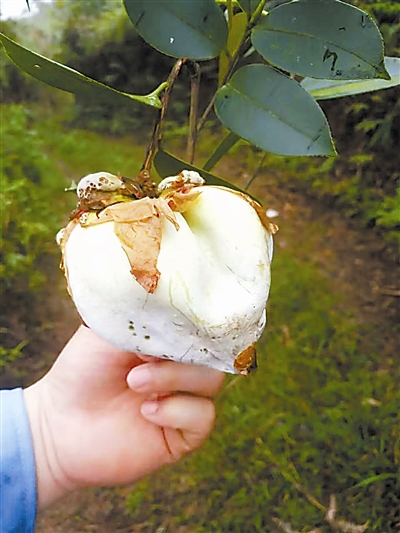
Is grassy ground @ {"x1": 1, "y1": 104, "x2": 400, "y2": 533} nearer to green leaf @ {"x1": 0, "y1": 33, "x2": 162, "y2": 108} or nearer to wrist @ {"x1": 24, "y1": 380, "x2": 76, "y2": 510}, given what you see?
wrist @ {"x1": 24, "y1": 380, "x2": 76, "y2": 510}

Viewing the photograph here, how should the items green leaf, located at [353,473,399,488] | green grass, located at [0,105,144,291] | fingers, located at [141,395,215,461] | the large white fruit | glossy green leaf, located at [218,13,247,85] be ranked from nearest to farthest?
1. the large white fruit
2. glossy green leaf, located at [218,13,247,85]
3. fingers, located at [141,395,215,461]
4. green leaf, located at [353,473,399,488]
5. green grass, located at [0,105,144,291]

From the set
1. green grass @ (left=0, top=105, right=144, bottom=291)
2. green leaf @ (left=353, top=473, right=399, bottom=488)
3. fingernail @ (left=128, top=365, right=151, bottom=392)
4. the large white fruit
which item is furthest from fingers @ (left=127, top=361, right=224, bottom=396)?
green grass @ (left=0, top=105, right=144, bottom=291)

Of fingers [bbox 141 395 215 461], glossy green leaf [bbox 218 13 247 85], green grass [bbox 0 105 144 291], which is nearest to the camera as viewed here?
glossy green leaf [bbox 218 13 247 85]

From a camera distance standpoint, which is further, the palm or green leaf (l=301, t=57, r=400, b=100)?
the palm

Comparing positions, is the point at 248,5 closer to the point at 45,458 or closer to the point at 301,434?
the point at 45,458

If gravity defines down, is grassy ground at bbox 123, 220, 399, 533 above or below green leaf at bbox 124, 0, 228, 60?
below

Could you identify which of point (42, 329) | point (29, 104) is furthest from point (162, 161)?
point (29, 104)

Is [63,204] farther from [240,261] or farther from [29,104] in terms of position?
[240,261]

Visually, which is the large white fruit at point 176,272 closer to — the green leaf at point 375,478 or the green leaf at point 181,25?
the green leaf at point 181,25
